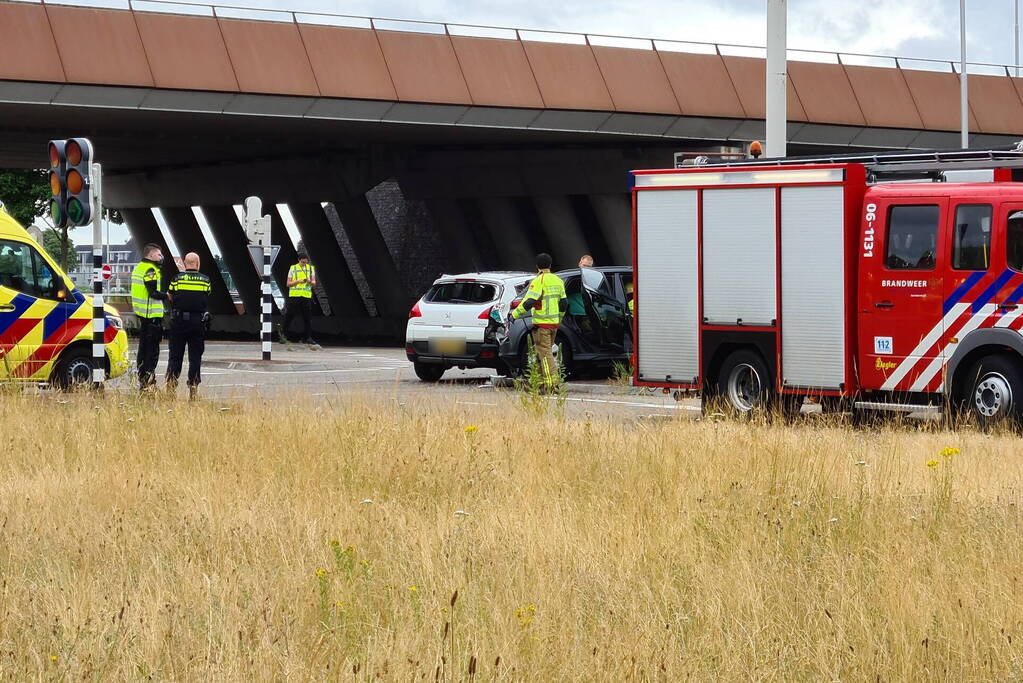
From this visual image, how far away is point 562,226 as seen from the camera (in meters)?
41.5

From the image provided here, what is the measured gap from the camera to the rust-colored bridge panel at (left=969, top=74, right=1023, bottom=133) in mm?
38469

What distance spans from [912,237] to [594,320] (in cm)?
743

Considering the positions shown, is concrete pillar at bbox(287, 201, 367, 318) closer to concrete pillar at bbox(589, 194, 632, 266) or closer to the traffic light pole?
concrete pillar at bbox(589, 194, 632, 266)

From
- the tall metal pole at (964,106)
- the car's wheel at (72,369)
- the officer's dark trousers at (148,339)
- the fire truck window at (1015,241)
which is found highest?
the tall metal pole at (964,106)

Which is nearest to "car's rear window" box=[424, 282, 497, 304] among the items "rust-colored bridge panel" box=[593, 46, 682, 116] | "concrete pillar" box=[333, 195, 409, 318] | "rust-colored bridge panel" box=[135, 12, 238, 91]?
"rust-colored bridge panel" box=[135, 12, 238, 91]

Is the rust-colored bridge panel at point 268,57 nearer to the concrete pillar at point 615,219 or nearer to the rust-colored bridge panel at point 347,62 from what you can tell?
the rust-colored bridge panel at point 347,62

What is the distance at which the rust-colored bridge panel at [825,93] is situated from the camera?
3569cm

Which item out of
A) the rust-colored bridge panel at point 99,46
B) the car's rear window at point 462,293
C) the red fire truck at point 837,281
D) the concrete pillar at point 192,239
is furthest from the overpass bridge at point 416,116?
the red fire truck at point 837,281

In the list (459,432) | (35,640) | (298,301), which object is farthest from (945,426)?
(298,301)

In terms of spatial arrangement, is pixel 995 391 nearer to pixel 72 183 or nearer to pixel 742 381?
pixel 742 381

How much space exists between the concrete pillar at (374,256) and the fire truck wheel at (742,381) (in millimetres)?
30273

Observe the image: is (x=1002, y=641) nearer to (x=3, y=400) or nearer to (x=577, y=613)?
(x=577, y=613)

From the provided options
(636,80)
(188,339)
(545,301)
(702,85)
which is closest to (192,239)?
(636,80)

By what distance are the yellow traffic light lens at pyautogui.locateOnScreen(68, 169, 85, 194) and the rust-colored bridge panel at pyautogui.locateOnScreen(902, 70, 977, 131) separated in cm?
2612
